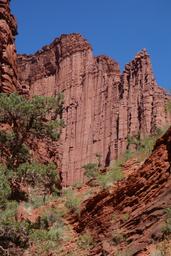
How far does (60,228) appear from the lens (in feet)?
76.7

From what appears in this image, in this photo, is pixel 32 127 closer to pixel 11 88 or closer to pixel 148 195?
pixel 148 195

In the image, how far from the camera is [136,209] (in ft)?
65.0

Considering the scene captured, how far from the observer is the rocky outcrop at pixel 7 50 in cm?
3228

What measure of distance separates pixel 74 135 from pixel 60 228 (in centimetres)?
6130

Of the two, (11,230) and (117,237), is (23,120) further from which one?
(117,237)

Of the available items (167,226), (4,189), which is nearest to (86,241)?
(4,189)

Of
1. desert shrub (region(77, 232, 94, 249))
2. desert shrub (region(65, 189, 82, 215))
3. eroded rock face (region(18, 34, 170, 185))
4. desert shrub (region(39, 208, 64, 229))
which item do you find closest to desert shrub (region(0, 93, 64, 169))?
desert shrub (region(77, 232, 94, 249))

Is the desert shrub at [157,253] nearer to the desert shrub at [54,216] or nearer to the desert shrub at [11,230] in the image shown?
the desert shrub at [11,230]

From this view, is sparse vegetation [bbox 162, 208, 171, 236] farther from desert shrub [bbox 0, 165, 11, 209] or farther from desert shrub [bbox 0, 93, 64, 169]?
desert shrub [bbox 0, 93, 64, 169]

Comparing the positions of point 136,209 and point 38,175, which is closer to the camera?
point 38,175

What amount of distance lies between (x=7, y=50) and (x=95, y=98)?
51.4 meters

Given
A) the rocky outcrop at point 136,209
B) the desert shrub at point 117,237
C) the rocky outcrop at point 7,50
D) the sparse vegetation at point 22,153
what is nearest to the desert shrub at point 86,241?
the rocky outcrop at point 136,209

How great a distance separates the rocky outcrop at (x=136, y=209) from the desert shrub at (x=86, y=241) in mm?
196

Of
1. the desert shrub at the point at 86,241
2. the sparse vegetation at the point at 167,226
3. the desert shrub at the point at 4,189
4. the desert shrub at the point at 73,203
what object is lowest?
the desert shrub at the point at 86,241
